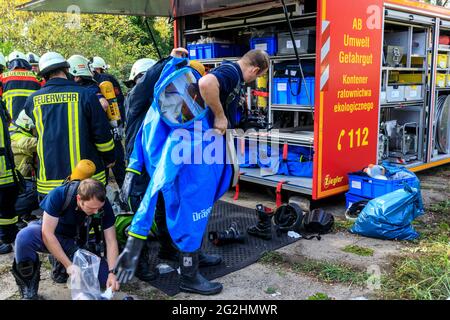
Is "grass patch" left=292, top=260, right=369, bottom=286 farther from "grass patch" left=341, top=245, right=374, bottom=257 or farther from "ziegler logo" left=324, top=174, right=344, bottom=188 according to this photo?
"ziegler logo" left=324, top=174, right=344, bottom=188

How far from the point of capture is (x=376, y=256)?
4.10 metres

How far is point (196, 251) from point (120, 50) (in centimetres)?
1469

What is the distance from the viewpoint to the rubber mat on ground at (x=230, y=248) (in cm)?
365

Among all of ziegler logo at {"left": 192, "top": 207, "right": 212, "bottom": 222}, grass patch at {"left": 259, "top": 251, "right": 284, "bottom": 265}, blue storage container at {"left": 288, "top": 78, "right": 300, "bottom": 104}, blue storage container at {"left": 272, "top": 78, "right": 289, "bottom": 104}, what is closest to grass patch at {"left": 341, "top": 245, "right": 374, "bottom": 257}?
grass patch at {"left": 259, "top": 251, "right": 284, "bottom": 265}

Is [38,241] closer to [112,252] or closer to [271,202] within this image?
[112,252]

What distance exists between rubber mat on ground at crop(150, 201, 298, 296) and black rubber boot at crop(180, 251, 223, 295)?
12 cm

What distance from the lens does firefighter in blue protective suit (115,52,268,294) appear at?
3.13 meters

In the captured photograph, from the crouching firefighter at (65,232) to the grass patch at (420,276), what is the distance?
6.82 feet

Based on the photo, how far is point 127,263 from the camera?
2.89 metres

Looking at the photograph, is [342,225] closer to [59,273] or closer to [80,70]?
[59,273]

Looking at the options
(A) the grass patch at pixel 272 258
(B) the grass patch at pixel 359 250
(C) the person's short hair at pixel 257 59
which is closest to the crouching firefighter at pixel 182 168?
(C) the person's short hair at pixel 257 59

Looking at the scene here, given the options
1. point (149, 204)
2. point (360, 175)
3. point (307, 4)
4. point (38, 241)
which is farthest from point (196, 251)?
point (307, 4)

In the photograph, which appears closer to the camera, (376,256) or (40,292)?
(40,292)

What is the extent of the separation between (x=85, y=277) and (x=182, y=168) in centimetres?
99
